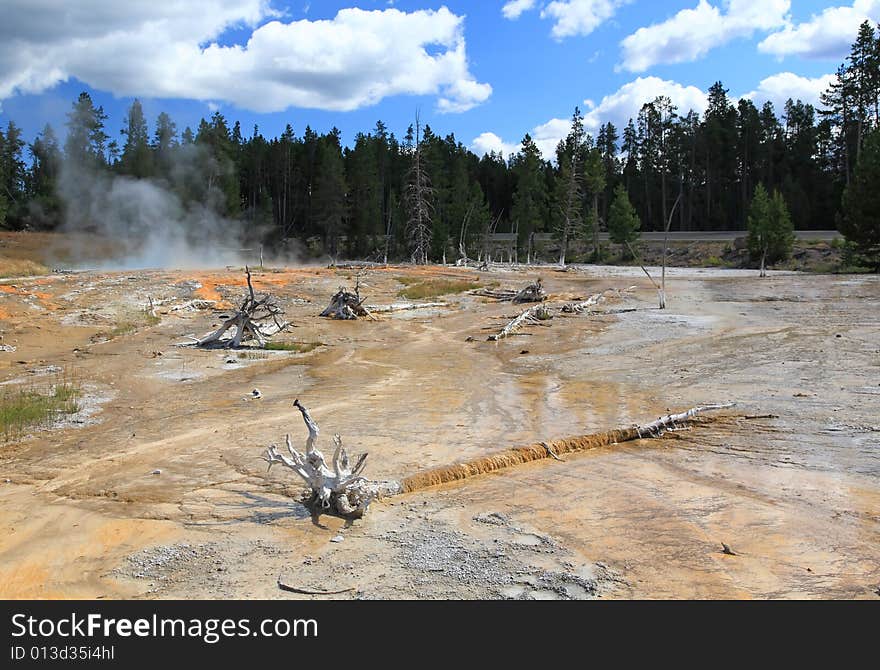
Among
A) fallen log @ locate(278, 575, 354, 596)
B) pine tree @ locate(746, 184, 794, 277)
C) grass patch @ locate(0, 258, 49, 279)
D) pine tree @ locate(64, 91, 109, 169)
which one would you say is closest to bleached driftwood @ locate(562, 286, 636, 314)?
pine tree @ locate(746, 184, 794, 277)

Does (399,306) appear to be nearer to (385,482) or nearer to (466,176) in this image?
(385,482)

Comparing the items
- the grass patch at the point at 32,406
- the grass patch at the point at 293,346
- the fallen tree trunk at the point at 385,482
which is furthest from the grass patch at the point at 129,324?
the fallen tree trunk at the point at 385,482

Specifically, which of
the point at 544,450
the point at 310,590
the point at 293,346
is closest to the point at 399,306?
the point at 293,346

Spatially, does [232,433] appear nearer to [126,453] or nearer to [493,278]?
[126,453]

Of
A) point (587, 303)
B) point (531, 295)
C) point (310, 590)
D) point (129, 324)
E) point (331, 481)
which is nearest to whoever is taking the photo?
point (310, 590)

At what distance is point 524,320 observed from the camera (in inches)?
797

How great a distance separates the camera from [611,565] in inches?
204

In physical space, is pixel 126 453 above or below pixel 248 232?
below

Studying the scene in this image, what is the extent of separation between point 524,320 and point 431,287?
10.6 meters

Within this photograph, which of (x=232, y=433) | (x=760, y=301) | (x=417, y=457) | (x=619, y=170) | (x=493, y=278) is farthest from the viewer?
(x=619, y=170)

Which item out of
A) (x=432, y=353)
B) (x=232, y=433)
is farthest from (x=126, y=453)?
(x=432, y=353)

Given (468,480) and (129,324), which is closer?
(468,480)

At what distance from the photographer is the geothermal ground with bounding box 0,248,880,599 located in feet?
16.6

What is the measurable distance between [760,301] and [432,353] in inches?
525
